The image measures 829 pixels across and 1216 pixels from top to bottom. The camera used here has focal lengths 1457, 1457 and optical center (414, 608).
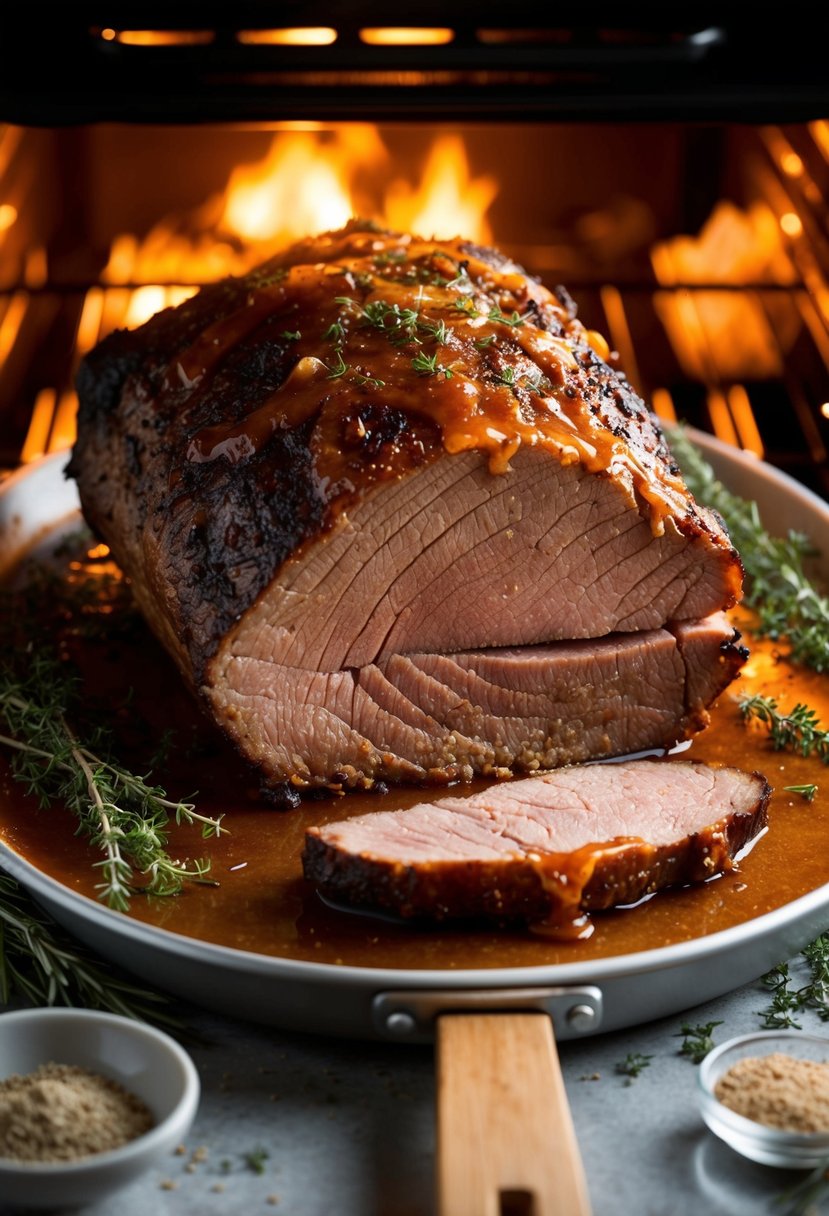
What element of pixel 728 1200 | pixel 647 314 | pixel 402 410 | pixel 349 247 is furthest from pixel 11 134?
pixel 728 1200

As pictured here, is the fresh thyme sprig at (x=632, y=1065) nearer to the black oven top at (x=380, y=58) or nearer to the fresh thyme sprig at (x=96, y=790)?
the fresh thyme sprig at (x=96, y=790)

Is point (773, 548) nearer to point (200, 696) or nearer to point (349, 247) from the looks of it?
point (349, 247)

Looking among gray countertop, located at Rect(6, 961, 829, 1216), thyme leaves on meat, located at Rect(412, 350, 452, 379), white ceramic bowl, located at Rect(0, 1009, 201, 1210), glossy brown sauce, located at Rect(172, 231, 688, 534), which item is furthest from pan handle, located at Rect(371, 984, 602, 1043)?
thyme leaves on meat, located at Rect(412, 350, 452, 379)

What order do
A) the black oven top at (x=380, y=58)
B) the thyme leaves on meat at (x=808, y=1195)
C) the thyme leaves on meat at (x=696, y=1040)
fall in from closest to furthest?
the thyme leaves on meat at (x=808, y=1195), the thyme leaves on meat at (x=696, y=1040), the black oven top at (x=380, y=58)

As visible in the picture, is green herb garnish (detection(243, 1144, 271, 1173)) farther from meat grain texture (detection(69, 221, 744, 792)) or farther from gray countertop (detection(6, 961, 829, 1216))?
meat grain texture (detection(69, 221, 744, 792))

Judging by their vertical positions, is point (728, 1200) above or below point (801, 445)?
below

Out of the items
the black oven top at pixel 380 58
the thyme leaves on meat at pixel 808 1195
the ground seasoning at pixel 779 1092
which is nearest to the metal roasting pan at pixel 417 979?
the ground seasoning at pixel 779 1092
